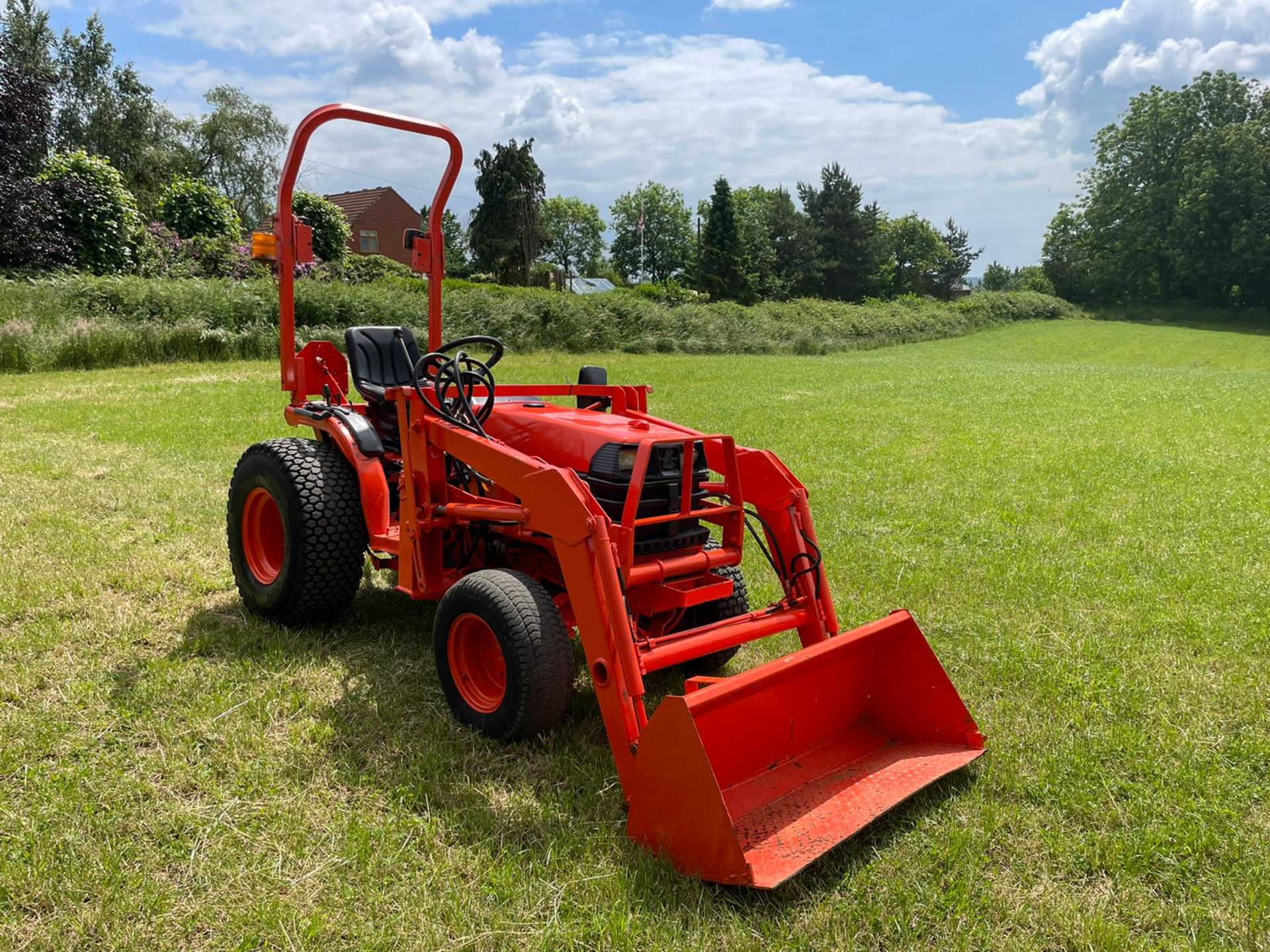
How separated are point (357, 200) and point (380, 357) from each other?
4800cm

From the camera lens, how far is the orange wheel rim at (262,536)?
436 cm

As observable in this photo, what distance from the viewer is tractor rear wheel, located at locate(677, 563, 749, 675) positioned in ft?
12.5

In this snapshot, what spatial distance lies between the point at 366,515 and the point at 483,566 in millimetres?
603

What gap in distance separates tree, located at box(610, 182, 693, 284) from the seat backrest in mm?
72884

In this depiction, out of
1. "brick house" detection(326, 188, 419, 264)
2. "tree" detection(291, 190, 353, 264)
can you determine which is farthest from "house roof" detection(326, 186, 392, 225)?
"tree" detection(291, 190, 353, 264)

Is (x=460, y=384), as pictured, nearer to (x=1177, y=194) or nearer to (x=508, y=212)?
(x=508, y=212)

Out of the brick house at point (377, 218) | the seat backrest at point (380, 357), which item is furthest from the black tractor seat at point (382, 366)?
the brick house at point (377, 218)

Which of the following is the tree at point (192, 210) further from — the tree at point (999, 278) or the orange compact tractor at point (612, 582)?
the tree at point (999, 278)

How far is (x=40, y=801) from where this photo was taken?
273 centimetres

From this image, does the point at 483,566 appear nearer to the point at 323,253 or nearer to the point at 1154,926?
the point at 1154,926

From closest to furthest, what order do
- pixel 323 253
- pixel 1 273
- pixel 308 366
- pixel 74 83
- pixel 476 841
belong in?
pixel 476 841 < pixel 308 366 < pixel 1 273 < pixel 323 253 < pixel 74 83

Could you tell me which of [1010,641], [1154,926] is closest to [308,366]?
[1010,641]

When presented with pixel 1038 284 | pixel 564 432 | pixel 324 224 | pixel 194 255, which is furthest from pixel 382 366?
pixel 1038 284

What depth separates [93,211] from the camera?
58.5 feet
